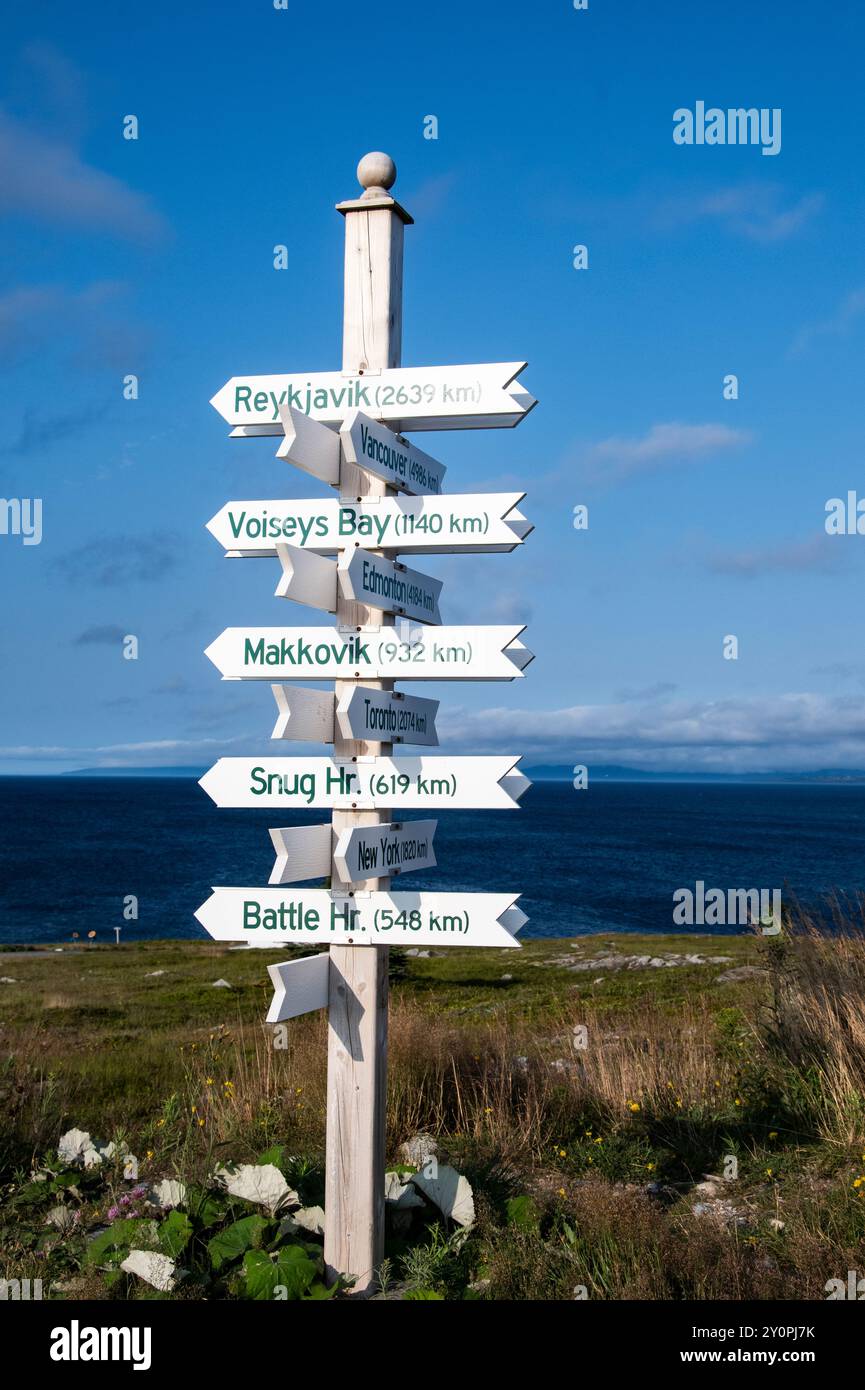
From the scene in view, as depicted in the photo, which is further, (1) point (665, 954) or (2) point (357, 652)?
(1) point (665, 954)

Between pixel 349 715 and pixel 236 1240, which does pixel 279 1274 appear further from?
pixel 349 715

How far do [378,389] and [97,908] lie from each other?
201ft

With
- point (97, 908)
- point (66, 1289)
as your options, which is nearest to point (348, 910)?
point (66, 1289)

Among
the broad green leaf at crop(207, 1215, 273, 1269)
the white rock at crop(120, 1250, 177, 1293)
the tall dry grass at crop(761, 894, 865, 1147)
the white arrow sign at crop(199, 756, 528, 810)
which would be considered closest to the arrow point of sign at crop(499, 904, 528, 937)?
the white arrow sign at crop(199, 756, 528, 810)

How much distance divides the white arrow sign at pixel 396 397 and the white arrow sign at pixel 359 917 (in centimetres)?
220

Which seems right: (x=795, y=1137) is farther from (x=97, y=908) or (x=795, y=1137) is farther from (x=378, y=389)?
(x=97, y=908)

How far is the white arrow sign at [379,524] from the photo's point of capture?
16.3 feet

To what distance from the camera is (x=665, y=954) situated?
27.6 meters

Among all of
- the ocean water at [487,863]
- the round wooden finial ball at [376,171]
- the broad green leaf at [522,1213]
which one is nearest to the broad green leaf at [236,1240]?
the broad green leaf at [522,1213]

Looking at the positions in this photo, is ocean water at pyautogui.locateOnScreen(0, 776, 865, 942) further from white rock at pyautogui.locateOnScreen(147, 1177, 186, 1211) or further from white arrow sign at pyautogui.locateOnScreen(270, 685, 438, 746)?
white rock at pyautogui.locateOnScreen(147, 1177, 186, 1211)

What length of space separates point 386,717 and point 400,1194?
2.34 meters

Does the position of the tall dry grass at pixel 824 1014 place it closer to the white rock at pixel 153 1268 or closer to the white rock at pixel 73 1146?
the white rock at pixel 153 1268
